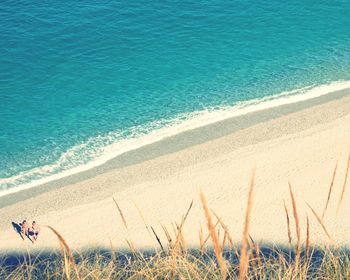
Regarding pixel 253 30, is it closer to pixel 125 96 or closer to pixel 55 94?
pixel 125 96

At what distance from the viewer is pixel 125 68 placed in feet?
92.8

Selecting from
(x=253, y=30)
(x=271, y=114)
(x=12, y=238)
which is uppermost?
(x=253, y=30)

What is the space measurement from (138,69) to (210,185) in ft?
35.9

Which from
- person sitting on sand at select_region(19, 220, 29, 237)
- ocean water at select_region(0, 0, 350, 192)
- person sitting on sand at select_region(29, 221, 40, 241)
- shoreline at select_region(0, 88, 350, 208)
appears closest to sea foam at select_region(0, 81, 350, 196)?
ocean water at select_region(0, 0, 350, 192)

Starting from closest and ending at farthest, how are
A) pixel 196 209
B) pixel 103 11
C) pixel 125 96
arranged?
pixel 196 209 < pixel 125 96 < pixel 103 11

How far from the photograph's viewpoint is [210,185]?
18812 millimetres

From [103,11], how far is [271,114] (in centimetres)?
1410

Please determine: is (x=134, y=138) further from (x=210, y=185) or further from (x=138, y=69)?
(x=138, y=69)

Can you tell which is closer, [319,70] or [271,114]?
[271,114]

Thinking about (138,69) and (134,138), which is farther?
(138,69)

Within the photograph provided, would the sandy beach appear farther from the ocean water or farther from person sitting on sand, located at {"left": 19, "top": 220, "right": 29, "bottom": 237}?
the ocean water

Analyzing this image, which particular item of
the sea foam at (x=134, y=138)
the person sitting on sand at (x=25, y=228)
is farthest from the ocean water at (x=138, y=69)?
the person sitting on sand at (x=25, y=228)

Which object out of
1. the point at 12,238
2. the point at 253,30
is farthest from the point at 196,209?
the point at 253,30

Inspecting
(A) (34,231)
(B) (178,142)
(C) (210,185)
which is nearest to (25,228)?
(A) (34,231)
